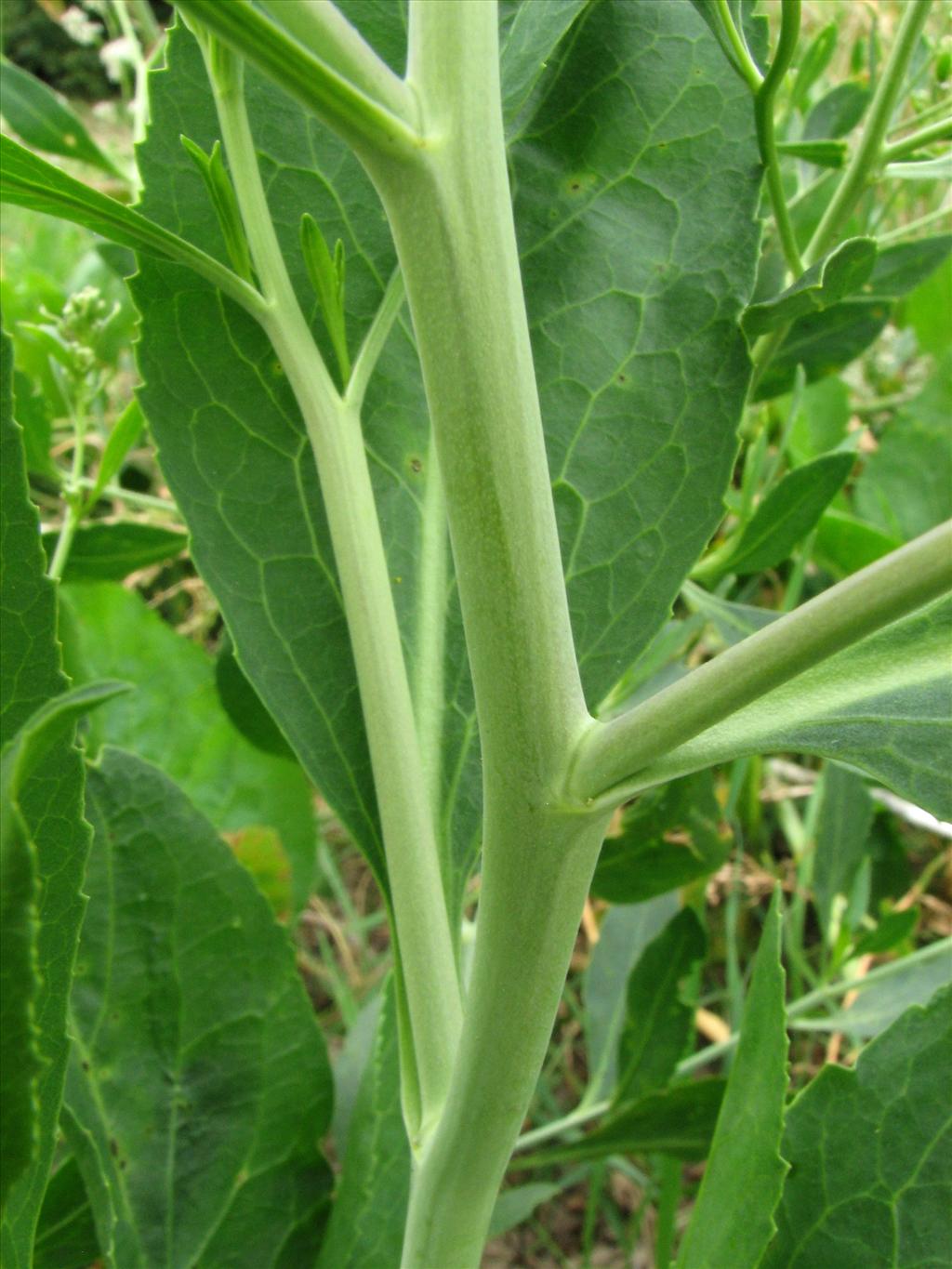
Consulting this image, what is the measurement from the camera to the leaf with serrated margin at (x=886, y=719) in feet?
1.58

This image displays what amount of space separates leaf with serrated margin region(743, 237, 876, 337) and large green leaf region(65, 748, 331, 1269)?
461 mm

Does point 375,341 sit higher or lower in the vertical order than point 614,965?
higher

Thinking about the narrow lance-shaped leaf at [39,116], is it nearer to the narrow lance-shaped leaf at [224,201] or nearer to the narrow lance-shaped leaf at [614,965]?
the narrow lance-shaped leaf at [224,201]

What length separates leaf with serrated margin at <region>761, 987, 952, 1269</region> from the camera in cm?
60

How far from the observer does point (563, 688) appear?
0.46m

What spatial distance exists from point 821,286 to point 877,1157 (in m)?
0.45

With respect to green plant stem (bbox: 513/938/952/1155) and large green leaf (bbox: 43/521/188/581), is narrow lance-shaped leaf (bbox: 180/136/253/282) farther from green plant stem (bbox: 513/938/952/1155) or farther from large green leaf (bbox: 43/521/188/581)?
green plant stem (bbox: 513/938/952/1155)

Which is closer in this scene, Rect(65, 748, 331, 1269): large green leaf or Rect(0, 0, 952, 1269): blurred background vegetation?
Rect(65, 748, 331, 1269): large green leaf

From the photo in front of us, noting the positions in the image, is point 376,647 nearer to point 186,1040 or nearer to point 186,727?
point 186,1040

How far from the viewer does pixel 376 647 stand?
0.59 m

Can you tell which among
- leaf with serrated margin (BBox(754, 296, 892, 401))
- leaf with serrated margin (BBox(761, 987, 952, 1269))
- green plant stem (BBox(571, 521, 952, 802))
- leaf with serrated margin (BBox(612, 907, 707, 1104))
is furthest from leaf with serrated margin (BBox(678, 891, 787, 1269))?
leaf with serrated margin (BBox(754, 296, 892, 401))

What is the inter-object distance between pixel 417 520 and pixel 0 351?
27cm

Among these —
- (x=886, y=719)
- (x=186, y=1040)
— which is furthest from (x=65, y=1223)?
(x=886, y=719)

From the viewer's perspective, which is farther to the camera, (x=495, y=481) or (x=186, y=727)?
(x=186, y=727)
